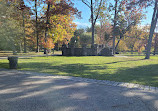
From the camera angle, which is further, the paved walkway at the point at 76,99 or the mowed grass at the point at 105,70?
the mowed grass at the point at 105,70

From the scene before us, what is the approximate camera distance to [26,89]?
4.18m

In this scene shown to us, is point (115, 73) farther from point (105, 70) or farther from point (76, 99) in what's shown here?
point (76, 99)

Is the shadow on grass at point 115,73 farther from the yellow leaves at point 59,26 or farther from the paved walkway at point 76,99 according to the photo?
the yellow leaves at point 59,26

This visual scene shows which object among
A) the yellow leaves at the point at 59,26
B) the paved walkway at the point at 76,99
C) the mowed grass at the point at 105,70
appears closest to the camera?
the paved walkway at the point at 76,99

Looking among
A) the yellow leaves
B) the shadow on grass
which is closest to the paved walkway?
the shadow on grass

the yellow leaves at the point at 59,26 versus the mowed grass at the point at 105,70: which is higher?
the yellow leaves at the point at 59,26

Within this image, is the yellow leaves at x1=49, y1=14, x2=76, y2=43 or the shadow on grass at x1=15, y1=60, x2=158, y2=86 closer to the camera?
the shadow on grass at x1=15, y1=60, x2=158, y2=86

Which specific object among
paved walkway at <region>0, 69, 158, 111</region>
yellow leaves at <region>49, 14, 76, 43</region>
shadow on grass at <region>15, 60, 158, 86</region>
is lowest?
paved walkway at <region>0, 69, 158, 111</region>

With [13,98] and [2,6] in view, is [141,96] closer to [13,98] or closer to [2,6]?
[13,98]

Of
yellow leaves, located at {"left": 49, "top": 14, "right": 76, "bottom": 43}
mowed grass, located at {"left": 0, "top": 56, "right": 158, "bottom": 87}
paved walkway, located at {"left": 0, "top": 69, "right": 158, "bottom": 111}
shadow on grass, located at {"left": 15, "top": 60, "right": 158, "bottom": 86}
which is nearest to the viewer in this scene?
paved walkway, located at {"left": 0, "top": 69, "right": 158, "bottom": 111}

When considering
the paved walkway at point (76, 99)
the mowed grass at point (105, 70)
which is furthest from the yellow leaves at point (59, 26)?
the paved walkway at point (76, 99)

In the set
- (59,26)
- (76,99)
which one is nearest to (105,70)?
(76,99)

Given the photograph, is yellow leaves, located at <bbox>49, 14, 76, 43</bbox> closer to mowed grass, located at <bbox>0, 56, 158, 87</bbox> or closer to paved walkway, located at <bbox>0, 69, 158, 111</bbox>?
mowed grass, located at <bbox>0, 56, 158, 87</bbox>

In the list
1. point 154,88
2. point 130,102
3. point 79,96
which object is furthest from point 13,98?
point 154,88
